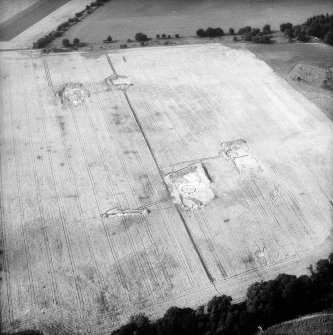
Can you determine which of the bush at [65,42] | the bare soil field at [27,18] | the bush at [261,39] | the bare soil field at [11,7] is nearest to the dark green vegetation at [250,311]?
the bush at [261,39]

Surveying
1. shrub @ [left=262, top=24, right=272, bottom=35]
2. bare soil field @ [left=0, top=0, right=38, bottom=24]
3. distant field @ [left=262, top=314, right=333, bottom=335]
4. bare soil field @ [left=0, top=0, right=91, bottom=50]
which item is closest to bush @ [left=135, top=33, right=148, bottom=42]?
bare soil field @ [left=0, top=0, right=91, bottom=50]

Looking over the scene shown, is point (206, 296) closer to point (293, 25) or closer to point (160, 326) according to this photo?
point (160, 326)

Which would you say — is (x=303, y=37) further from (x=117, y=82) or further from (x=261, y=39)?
(x=117, y=82)

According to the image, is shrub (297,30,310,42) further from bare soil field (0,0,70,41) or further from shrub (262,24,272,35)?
bare soil field (0,0,70,41)

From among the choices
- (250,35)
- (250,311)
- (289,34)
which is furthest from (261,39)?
(250,311)

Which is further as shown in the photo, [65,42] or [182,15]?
[182,15]

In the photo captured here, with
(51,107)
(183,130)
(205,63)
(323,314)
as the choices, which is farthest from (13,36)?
(323,314)
